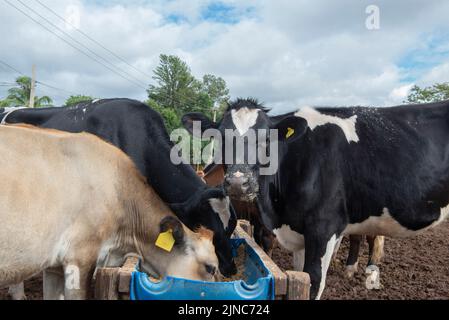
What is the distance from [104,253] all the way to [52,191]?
2.39ft

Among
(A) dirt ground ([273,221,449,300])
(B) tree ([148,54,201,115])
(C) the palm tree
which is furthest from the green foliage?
(A) dirt ground ([273,221,449,300])

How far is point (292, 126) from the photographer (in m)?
4.59

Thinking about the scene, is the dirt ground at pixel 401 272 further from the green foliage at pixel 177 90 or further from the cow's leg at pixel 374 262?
the green foliage at pixel 177 90

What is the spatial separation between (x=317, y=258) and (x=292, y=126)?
1.41 metres

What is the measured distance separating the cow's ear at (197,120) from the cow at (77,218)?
1.29 metres

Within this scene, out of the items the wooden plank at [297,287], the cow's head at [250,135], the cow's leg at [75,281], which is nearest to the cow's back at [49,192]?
the cow's leg at [75,281]

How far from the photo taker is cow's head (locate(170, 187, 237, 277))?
4.28m

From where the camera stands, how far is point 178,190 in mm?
4656

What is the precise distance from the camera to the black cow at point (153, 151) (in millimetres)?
4402

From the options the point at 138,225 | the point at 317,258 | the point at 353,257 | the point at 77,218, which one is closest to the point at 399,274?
the point at 353,257

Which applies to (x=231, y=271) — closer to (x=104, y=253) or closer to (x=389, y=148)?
(x=104, y=253)

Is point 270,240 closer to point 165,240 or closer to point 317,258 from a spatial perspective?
point 317,258

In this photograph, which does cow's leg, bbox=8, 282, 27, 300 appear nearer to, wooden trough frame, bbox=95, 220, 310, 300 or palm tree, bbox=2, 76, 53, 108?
wooden trough frame, bbox=95, 220, 310, 300

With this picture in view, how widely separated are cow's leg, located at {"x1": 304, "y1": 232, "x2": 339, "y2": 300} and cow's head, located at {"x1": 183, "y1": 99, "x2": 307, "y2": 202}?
76cm
